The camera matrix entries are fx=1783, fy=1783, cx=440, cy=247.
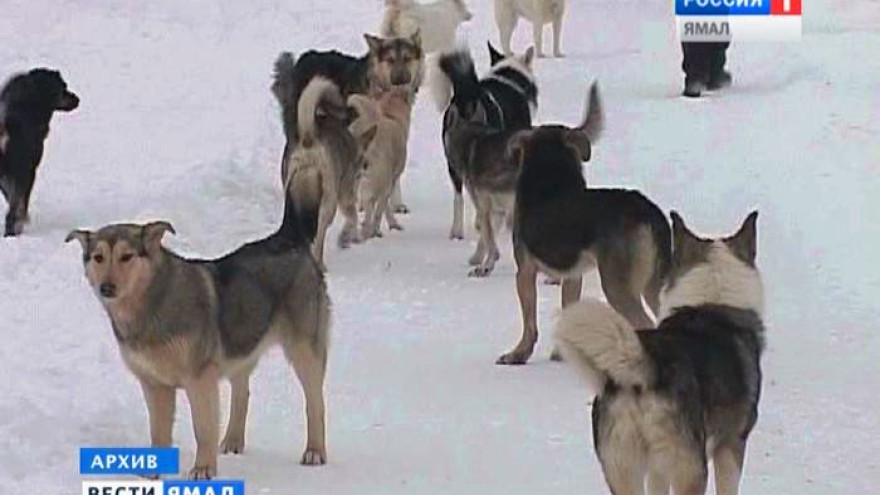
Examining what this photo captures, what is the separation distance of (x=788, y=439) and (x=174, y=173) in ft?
23.7

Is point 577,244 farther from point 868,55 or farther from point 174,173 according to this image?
point 868,55

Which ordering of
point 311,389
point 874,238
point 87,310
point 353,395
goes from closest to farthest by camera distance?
point 311,389 < point 353,395 < point 87,310 < point 874,238

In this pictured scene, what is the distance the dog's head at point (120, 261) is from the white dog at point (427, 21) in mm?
11226

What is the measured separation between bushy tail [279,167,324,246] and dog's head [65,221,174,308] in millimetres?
828

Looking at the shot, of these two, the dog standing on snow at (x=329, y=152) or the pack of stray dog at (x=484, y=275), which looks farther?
the dog standing on snow at (x=329, y=152)

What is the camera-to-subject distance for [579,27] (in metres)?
24.5

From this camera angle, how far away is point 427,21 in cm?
1936

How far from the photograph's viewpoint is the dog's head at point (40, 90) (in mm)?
12328

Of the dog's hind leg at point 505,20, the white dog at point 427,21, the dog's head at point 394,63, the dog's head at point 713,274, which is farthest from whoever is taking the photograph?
the dog's hind leg at point 505,20

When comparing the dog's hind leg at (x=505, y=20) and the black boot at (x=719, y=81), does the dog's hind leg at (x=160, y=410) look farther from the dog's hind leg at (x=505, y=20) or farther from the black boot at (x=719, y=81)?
the dog's hind leg at (x=505, y=20)

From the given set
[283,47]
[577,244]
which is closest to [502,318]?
[577,244]

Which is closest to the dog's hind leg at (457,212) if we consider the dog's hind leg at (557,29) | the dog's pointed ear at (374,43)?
the dog's pointed ear at (374,43)

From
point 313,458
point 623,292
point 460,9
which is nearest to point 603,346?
point 313,458

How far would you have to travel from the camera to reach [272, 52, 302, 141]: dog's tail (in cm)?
1228
